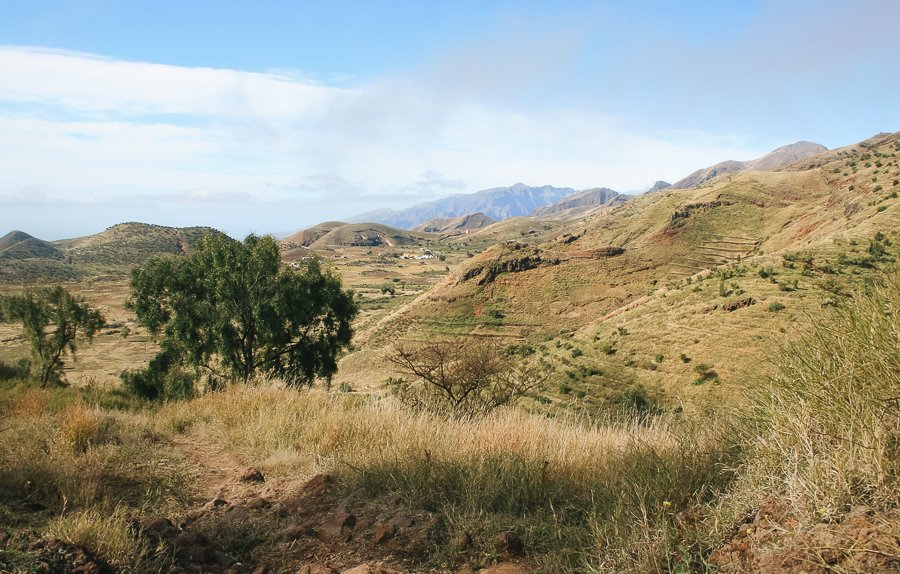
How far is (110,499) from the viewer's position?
4.85m

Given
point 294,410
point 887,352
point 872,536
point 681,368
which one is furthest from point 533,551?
point 681,368

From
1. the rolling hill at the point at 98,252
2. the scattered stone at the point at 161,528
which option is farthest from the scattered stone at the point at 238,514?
the rolling hill at the point at 98,252

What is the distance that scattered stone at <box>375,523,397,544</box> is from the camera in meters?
4.11

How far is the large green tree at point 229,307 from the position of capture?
21.8 m

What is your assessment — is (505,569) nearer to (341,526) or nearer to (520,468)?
(520,468)

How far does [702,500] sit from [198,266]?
75.7 ft

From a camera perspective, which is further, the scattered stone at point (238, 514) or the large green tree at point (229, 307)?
the large green tree at point (229, 307)

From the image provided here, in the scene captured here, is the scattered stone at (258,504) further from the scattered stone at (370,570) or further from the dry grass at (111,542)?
the scattered stone at (370,570)

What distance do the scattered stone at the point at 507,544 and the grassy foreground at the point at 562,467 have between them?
89mm

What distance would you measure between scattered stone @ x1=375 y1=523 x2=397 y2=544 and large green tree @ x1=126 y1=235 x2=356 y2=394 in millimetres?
17671

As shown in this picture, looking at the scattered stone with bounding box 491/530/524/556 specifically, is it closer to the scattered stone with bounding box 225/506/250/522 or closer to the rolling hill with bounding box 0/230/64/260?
the scattered stone with bounding box 225/506/250/522

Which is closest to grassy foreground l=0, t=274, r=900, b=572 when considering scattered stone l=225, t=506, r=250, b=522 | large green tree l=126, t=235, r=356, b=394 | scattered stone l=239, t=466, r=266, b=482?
scattered stone l=239, t=466, r=266, b=482

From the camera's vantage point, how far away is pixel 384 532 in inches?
163

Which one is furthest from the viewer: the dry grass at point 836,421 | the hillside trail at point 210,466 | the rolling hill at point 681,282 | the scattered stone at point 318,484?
the rolling hill at point 681,282
